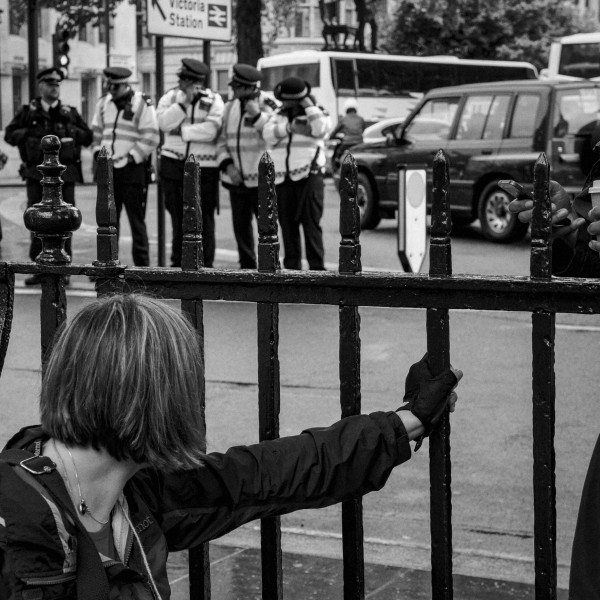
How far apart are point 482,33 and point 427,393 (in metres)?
43.3

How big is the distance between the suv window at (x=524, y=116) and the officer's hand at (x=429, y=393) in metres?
11.1

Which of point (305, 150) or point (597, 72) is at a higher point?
point (597, 72)

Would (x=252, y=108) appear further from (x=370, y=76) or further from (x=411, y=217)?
(x=370, y=76)

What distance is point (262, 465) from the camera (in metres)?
2.50

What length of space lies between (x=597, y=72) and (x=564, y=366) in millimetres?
23566

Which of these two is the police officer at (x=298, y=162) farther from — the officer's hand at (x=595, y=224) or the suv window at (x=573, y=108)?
the officer's hand at (x=595, y=224)

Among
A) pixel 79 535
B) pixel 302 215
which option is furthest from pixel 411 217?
pixel 79 535

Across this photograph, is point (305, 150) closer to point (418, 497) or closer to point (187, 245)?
point (418, 497)

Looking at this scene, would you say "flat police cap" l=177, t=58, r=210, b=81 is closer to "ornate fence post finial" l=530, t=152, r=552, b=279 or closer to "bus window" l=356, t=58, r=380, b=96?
"ornate fence post finial" l=530, t=152, r=552, b=279

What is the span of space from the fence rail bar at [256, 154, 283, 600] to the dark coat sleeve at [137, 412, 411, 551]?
0.21 metres

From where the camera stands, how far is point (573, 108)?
1317 centimetres

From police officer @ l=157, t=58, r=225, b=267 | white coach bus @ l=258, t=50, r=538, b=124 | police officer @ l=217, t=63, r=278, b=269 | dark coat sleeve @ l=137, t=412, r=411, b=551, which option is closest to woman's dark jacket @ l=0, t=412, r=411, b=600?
dark coat sleeve @ l=137, t=412, r=411, b=551

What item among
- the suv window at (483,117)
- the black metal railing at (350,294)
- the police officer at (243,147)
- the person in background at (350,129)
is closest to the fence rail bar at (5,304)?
the black metal railing at (350,294)

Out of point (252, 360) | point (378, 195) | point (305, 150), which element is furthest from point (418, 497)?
point (378, 195)
